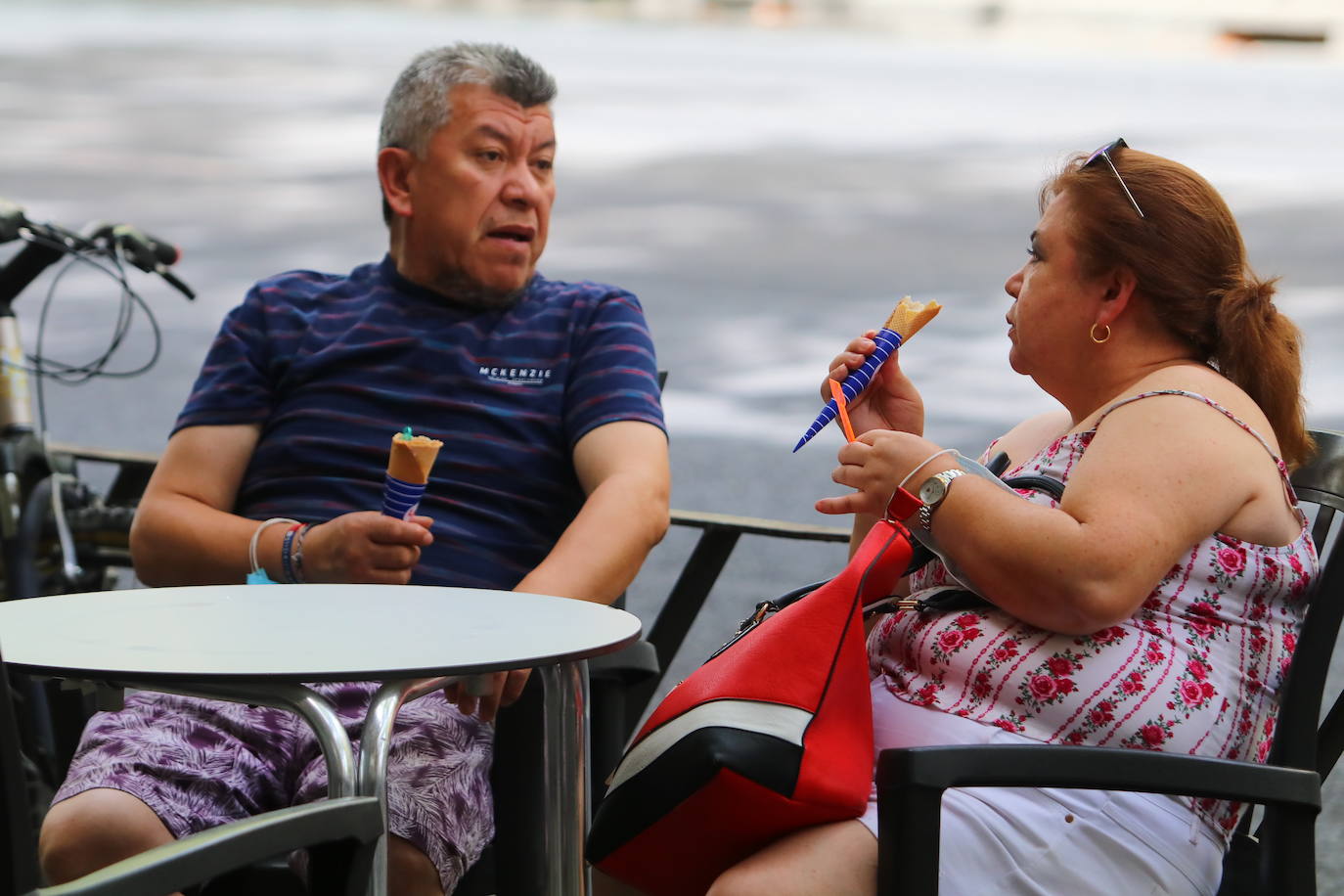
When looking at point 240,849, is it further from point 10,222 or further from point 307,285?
point 10,222

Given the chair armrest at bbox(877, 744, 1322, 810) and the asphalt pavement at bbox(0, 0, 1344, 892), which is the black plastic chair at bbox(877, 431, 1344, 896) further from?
the asphalt pavement at bbox(0, 0, 1344, 892)

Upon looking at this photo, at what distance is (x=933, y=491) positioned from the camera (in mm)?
1737

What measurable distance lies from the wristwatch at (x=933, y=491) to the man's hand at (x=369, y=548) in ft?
2.12

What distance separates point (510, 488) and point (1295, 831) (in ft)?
4.09

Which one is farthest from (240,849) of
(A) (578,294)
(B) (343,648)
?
(A) (578,294)

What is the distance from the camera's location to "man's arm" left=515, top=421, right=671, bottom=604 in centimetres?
219

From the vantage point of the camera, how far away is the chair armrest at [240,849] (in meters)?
1.24

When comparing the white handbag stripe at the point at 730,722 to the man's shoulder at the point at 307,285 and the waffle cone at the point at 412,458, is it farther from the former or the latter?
the man's shoulder at the point at 307,285

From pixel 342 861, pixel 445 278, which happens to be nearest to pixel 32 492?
pixel 445 278

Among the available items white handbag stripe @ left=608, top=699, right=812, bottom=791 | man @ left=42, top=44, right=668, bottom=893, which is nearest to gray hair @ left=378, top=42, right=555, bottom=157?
man @ left=42, top=44, right=668, bottom=893

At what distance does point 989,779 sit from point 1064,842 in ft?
0.75

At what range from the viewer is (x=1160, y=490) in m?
1.68

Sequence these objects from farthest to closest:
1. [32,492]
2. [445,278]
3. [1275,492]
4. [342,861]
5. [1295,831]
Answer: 1. [32,492]
2. [445,278]
3. [1275,492]
4. [1295,831]
5. [342,861]

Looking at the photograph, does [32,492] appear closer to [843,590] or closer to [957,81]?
[843,590]
